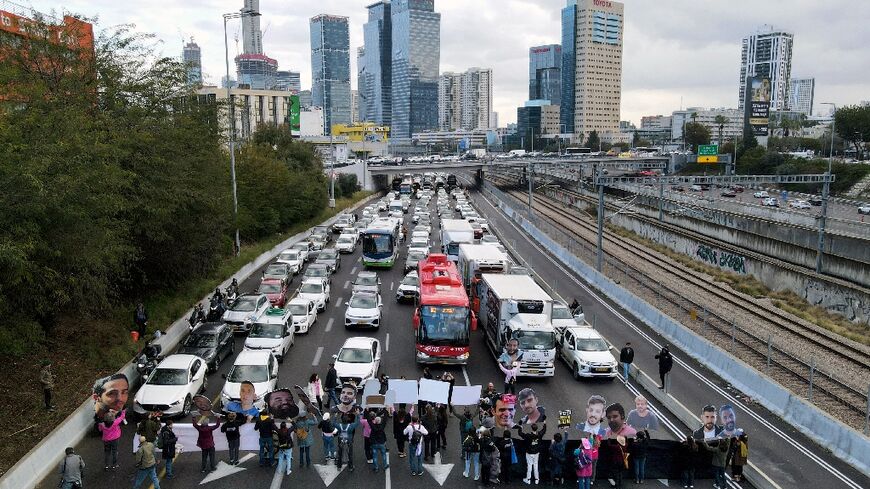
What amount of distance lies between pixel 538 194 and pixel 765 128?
45.8 m

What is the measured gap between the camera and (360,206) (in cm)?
9138

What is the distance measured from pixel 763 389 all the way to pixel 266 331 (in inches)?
640

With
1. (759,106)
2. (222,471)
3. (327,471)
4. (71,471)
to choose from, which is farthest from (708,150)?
(71,471)

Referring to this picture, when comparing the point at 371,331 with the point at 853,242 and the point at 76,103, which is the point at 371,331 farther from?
the point at 853,242

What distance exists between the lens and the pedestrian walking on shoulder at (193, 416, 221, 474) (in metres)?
14.1

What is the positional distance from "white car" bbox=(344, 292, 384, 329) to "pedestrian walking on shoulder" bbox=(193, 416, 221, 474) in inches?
485

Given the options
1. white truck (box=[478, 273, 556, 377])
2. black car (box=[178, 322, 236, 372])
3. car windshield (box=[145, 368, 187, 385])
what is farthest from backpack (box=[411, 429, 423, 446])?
black car (box=[178, 322, 236, 372])

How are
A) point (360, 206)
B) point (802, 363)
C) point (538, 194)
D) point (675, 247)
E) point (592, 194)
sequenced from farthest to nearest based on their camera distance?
1. point (538, 194)
2. point (592, 194)
3. point (360, 206)
4. point (675, 247)
5. point (802, 363)

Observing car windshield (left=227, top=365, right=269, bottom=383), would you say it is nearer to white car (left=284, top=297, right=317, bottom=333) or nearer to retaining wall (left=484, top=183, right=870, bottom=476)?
white car (left=284, top=297, right=317, bottom=333)

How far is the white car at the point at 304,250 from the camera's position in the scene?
42.7m

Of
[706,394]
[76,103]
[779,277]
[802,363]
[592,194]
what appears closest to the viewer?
[706,394]

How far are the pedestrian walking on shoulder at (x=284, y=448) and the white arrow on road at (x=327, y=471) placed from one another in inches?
27.1

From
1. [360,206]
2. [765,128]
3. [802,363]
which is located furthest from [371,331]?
[765,128]

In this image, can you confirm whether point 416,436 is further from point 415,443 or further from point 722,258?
point 722,258
